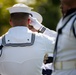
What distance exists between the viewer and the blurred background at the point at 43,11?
32188mm

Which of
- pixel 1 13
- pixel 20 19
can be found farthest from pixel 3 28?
pixel 20 19

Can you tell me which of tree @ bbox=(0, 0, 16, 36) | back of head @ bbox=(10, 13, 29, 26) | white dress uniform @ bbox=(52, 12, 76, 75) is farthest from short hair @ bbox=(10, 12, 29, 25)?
tree @ bbox=(0, 0, 16, 36)

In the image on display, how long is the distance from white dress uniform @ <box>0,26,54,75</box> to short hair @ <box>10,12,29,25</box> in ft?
0.81

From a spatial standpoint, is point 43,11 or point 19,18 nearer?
point 19,18

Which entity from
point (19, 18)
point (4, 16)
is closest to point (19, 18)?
point (19, 18)

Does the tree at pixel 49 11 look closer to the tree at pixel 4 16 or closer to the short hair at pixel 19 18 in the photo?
the tree at pixel 4 16

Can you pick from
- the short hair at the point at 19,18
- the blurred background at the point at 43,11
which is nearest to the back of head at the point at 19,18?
the short hair at the point at 19,18

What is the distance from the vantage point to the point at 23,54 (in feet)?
31.2

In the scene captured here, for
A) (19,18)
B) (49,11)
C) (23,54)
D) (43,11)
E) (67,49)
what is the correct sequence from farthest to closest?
(43,11), (49,11), (19,18), (23,54), (67,49)

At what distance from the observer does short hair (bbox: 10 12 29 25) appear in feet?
32.1

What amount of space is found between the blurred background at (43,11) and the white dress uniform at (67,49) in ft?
77.2

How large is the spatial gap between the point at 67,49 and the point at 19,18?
2.13 meters

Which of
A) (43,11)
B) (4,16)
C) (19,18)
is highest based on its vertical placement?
(19,18)

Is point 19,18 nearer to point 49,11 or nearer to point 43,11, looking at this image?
point 49,11
